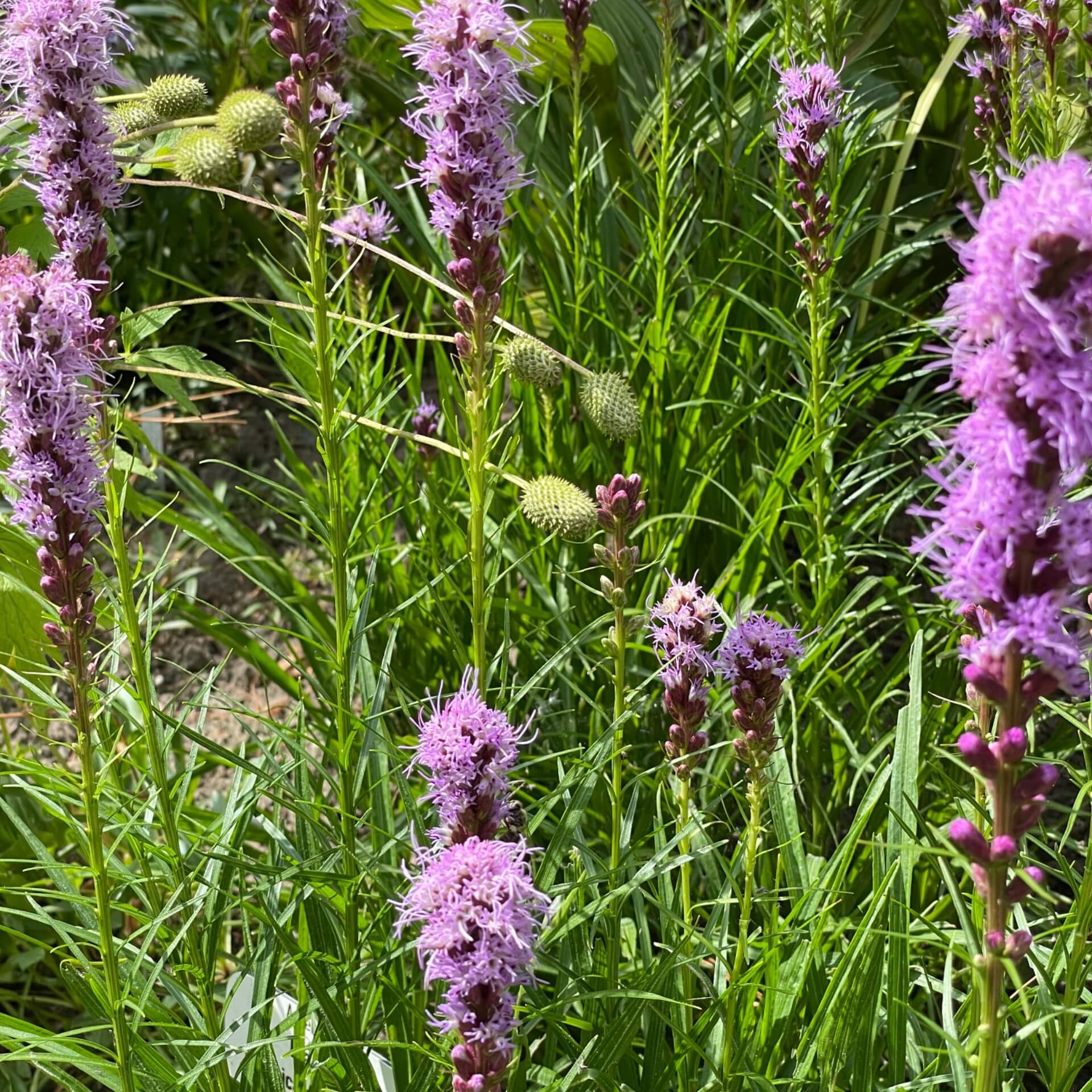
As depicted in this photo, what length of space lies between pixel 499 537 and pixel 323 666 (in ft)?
3.84

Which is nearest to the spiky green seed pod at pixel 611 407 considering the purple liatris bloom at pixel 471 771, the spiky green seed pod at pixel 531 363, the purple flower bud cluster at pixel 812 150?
the spiky green seed pod at pixel 531 363

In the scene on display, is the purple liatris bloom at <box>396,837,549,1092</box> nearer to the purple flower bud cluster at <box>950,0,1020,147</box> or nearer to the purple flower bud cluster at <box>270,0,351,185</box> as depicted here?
the purple flower bud cluster at <box>270,0,351,185</box>

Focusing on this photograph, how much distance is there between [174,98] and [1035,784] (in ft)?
6.85

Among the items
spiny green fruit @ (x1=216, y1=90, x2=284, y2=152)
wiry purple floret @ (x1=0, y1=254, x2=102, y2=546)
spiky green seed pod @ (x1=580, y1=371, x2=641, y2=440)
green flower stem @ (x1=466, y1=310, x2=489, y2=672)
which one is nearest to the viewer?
wiry purple floret @ (x1=0, y1=254, x2=102, y2=546)

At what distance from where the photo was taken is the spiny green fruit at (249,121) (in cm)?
226

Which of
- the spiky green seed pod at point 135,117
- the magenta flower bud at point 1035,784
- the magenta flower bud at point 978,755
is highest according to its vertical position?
the spiky green seed pod at point 135,117

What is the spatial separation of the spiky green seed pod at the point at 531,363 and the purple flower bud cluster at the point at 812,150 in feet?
1.76

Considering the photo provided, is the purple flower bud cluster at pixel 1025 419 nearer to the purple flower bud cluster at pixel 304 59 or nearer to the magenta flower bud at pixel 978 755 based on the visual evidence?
the magenta flower bud at pixel 978 755

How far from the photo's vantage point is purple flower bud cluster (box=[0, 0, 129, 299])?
5.50 ft

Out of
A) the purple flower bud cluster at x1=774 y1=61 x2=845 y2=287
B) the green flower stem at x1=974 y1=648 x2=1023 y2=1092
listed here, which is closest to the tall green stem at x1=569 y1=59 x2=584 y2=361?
the purple flower bud cluster at x1=774 y1=61 x2=845 y2=287

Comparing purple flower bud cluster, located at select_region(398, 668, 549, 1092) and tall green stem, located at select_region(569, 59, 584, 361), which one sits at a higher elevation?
tall green stem, located at select_region(569, 59, 584, 361)

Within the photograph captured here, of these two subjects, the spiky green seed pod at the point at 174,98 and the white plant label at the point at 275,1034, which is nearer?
the white plant label at the point at 275,1034

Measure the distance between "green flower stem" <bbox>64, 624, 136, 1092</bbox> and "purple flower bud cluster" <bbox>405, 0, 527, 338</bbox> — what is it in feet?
2.39

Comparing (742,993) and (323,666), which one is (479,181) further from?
(323,666)
